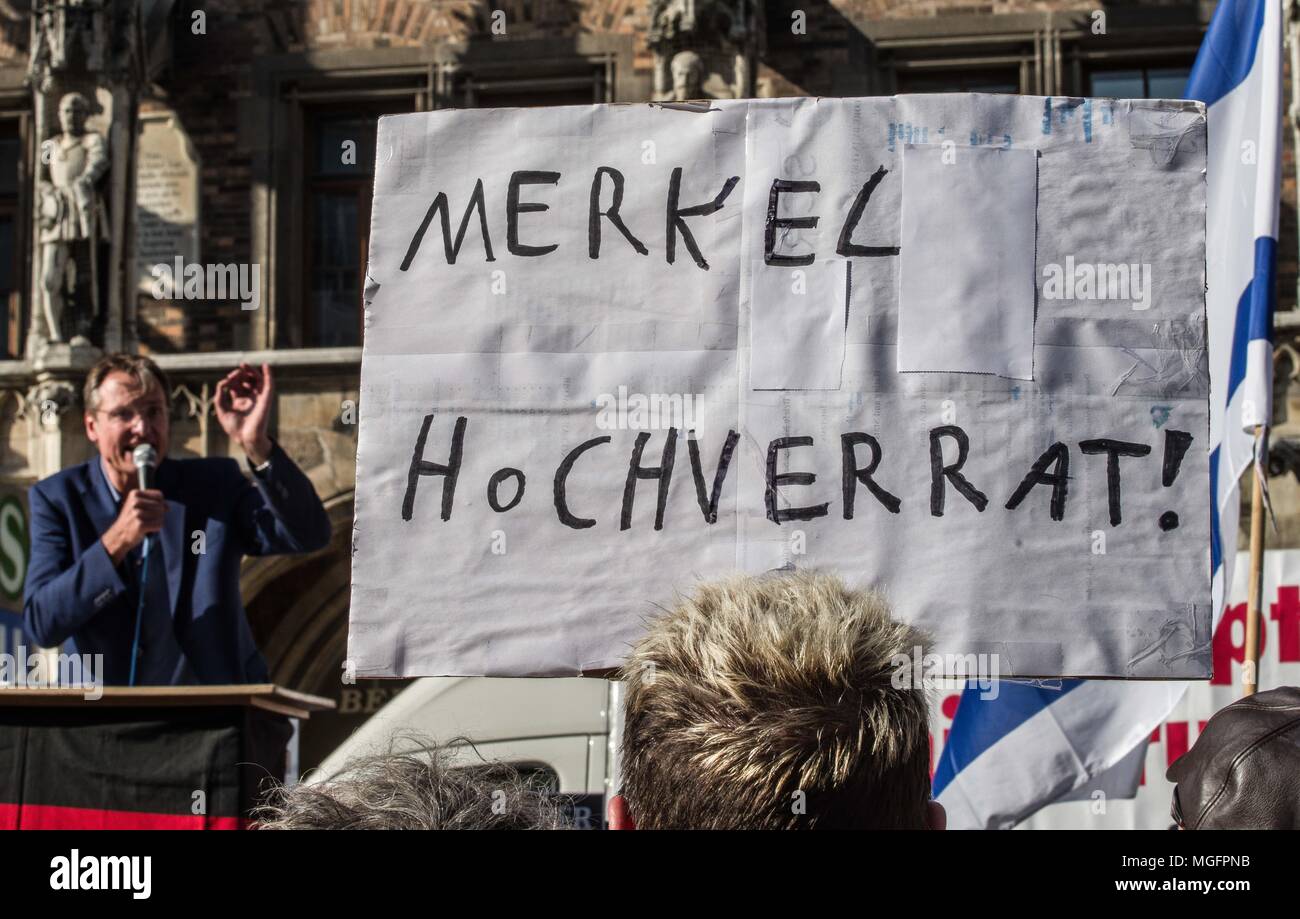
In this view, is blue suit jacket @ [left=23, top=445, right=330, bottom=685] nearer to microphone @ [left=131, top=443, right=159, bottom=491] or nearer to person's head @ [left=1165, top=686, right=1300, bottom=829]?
microphone @ [left=131, top=443, right=159, bottom=491]

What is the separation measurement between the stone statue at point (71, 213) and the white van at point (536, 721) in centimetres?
669

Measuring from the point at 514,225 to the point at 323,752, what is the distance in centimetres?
941

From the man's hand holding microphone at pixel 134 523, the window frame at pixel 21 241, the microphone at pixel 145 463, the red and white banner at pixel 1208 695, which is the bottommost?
the red and white banner at pixel 1208 695

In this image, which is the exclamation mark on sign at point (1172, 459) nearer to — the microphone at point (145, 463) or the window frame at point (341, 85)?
the microphone at point (145, 463)

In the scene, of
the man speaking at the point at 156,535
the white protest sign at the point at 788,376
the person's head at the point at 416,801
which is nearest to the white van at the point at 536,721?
the man speaking at the point at 156,535

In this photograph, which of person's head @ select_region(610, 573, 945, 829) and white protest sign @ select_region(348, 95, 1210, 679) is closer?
person's head @ select_region(610, 573, 945, 829)

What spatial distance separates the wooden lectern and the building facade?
751 centimetres

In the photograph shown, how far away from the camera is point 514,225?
10.4 feet

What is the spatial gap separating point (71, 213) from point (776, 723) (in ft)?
33.3

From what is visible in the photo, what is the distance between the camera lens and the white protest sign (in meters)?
2.95

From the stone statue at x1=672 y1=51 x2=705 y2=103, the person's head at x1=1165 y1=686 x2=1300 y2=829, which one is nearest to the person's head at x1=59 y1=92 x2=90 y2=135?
the stone statue at x1=672 y1=51 x2=705 y2=103

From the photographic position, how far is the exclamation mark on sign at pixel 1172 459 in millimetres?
2967
